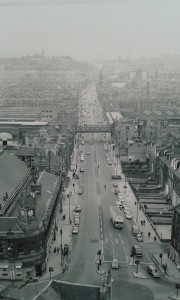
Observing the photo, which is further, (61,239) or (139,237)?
(139,237)

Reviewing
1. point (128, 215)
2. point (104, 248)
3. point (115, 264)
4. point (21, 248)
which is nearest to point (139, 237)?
point (104, 248)

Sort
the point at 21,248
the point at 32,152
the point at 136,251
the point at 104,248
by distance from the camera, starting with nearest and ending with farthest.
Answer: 1. the point at 21,248
2. the point at 136,251
3. the point at 104,248
4. the point at 32,152

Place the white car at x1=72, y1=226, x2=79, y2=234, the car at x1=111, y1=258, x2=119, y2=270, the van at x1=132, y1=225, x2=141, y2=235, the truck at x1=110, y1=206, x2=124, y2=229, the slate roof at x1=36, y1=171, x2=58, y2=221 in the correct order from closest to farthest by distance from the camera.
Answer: the car at x1=111, y1=258, x2=119, y2=270 → the slate roof at x1=36, y1=171, x2=58, y2=221 → the van at x1=132, y1=225, x2=141, y2=235 → the white car at x1=72, y1=226, x2=79, y2=234 → the truck at x1=110, y1=206, x2=124, y2=229

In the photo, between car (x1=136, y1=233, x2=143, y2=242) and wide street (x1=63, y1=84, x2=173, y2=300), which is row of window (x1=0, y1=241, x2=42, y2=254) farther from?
car (x1=136, y1=233, x2=143, y2=242)

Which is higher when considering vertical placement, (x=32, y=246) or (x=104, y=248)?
(x=32, y=246)

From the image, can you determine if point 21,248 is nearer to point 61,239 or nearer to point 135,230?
point 61,239

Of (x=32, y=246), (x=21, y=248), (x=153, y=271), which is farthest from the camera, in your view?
(x=153, y=271)

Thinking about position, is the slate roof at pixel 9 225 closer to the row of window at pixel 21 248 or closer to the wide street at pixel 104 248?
the row of window at pixel 21 248

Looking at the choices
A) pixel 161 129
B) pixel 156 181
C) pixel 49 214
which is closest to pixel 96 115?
pixel 161 129

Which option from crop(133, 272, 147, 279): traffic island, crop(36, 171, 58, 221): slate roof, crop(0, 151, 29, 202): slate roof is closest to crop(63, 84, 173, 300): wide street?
crop(133, 272, 147, 279): traffic island
